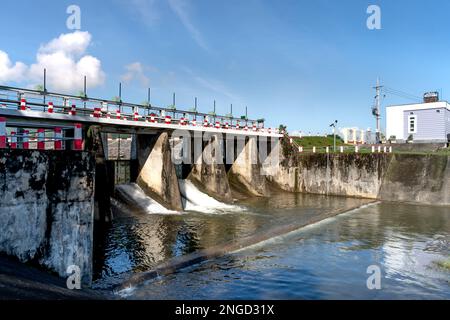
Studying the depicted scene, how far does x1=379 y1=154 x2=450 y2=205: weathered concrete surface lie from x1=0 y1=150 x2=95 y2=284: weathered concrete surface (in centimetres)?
2966

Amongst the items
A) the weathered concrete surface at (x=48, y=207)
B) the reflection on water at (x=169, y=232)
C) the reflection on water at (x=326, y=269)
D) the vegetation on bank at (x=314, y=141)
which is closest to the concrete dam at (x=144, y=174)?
the weathered concrete surface at (x=48, y=207)

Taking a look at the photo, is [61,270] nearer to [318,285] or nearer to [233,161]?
[318,285]

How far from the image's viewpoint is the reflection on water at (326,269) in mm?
10727

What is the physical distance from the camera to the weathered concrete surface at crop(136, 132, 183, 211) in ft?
84.5

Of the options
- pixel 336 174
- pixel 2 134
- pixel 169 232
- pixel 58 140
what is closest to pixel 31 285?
pixel 2 134

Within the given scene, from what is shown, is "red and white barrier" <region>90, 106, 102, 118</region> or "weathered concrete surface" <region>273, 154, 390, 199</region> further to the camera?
"weathered concrete surface" <region>273, 154, 390, 199</region>

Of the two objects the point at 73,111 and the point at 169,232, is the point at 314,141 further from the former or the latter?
the point at 73,111

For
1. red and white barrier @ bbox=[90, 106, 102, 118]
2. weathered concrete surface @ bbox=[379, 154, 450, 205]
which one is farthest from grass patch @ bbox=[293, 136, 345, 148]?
red and white barrier @ bbox=[90, 106, 102, 118]

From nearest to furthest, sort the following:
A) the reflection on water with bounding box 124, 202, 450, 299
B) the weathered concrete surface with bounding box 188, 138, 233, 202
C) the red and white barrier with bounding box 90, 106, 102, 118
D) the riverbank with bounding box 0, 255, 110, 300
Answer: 1. the riverbank with bounding box 0, 255, 110, 300
2. the reflection on water with bounding box 124, 202, 450, 299
3. the red and white barrier with bounding box 90, 106, 102, 118
4. the weathered concrete surface with bounding box 188, 138, 233, 202

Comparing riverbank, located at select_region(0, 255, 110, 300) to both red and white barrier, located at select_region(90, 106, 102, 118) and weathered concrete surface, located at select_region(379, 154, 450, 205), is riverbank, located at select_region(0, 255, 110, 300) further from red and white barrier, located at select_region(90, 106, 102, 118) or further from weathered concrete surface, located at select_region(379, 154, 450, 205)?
weathered concrete surface, located at select_region(379, 154, 450, 205)

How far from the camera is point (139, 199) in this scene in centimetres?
2514

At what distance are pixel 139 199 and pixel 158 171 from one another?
232 centimetres
